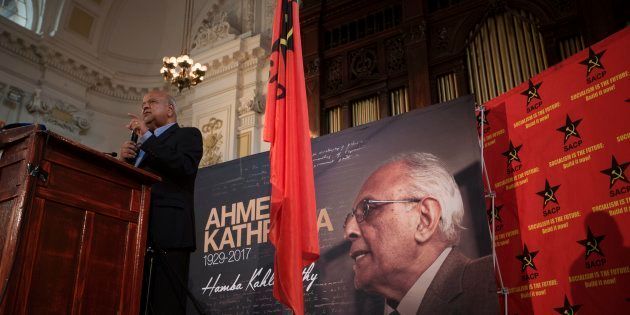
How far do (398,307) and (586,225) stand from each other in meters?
1.21

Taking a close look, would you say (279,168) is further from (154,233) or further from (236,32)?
(236,32)

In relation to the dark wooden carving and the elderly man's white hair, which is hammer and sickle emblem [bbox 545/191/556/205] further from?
the dark wooden carving

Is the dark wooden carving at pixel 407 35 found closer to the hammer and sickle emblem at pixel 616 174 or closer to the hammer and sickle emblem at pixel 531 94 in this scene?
the hammer and sickle emblem at pixel 531 94

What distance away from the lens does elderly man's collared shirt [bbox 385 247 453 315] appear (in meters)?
3.37

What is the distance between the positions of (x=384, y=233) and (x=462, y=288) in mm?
664

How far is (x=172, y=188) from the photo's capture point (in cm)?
261

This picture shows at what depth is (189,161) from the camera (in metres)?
2.61

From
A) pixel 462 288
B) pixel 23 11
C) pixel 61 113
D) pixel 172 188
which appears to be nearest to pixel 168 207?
pixel 172 188

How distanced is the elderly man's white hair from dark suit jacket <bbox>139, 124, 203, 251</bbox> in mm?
1586

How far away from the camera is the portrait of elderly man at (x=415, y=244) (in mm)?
3199

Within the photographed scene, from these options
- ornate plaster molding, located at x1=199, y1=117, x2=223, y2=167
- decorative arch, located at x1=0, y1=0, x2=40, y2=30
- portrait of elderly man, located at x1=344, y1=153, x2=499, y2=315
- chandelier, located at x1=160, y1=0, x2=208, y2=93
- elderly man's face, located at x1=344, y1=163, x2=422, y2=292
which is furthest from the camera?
decorative arch, located at x1=0, y1=0, x2=40, y2=30

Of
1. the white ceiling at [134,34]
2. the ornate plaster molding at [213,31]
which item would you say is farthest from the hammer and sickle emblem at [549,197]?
the white ceiling at [134,34]

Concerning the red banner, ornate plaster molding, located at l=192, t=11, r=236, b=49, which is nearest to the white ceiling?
ornate plaster molding, located at l=192, t=11, r=236, b=49

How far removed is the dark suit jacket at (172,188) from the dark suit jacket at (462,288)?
1541mm
